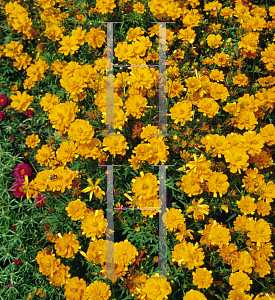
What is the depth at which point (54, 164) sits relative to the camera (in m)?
3.09

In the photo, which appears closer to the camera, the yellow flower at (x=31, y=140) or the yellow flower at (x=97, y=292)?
the yellow flower at (x=97, y=292)

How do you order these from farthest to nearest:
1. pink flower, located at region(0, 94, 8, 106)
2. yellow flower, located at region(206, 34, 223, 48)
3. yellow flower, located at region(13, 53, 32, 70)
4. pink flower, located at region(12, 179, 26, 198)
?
pink flower, located at region(0, 94, 8, 106) → yellow flower, located at region(13, 53, 32, 70) → yellow flower, located at region(206, 34, 223, 48) → pink flower, located at region(12, 179, 26, 198)

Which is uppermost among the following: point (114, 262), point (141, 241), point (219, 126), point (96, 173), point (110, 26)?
point (110, 26)

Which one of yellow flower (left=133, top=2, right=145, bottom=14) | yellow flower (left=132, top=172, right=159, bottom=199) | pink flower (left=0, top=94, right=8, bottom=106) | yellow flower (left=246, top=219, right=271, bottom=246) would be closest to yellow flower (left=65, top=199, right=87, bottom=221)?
yellow flower (left=132, top=172, right=159, bottom=199)

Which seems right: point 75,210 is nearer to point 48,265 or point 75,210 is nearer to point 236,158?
point 48,265

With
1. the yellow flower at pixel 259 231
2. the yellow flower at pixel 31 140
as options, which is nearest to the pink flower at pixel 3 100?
the yellow flower at pixel 31 140

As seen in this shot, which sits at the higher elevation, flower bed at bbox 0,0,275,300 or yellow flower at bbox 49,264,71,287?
flower bed at bbox 0,0,275,300

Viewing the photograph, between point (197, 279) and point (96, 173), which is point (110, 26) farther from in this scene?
point (197, 279)

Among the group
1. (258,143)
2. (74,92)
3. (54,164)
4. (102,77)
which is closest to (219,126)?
(258,143)

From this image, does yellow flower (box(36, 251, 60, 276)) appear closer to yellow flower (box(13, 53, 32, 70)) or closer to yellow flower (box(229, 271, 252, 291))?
yellow flower (box(229, 271, 252, 291))

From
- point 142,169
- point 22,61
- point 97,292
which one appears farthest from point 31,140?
point 97,292

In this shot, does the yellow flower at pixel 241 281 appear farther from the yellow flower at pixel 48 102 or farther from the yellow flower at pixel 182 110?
the yellow flower at pixel 48 102

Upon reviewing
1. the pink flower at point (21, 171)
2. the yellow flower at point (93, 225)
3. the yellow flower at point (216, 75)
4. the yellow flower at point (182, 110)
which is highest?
the yellow flower at point (216, 75)

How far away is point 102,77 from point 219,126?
1.65m
